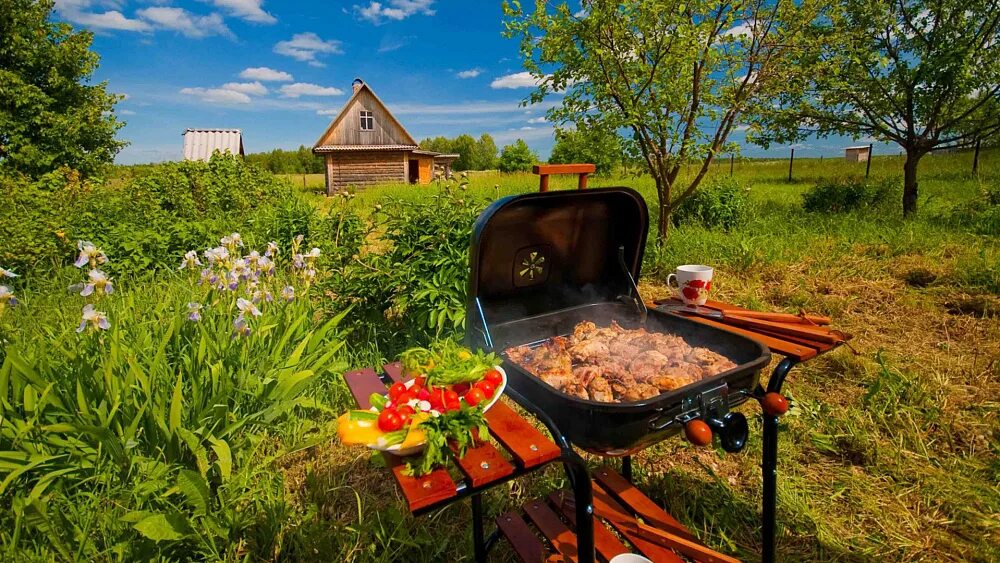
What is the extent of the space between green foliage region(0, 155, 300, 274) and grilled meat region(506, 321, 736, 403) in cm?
426

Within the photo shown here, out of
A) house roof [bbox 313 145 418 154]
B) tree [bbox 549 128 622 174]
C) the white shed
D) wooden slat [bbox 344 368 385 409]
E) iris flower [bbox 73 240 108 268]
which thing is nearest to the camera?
wooden slat [bbox 344 368 385 409]

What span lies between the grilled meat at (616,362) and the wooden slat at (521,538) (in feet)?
2.48

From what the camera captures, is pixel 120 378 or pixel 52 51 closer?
pixel 120 378

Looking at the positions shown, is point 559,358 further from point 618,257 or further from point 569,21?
point 569,21

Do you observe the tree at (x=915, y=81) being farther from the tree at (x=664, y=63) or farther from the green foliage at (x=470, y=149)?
the green foliage at (x=470, y=149)

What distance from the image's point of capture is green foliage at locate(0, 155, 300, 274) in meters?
4.83

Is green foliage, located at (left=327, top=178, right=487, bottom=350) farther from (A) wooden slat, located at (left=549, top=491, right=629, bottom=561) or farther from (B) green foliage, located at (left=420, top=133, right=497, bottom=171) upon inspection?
(B) green foliage, located at (left=420, top=133, right=497, bottom=171)

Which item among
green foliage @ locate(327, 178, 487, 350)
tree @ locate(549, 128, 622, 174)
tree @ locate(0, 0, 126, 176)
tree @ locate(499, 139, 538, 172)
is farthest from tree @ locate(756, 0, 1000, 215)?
tree @ locate(499, 139, 538, 172)

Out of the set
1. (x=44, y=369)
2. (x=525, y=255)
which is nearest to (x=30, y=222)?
(x=44, y=369)

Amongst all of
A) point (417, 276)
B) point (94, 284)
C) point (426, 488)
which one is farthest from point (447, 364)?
point (417, 276)

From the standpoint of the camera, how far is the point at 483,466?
107cm

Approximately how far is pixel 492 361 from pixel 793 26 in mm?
6217

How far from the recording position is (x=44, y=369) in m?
2.11

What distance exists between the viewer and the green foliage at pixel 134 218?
190 inches
